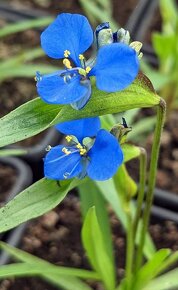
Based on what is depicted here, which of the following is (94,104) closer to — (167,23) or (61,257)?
(61,257)

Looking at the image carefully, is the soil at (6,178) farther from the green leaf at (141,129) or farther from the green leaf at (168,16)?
the green leaf at (168,16)

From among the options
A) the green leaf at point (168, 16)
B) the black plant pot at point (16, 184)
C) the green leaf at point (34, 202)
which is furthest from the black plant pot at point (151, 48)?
the green leaf at point (34, 202)

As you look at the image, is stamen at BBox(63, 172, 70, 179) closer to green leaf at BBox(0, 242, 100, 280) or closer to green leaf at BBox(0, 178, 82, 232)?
green leaf at BBox(0, 178, 82, 232)

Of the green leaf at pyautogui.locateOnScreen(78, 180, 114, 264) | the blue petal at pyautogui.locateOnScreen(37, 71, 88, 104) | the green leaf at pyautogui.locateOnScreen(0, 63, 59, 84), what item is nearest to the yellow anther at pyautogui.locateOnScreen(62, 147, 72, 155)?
the blue petal at pyautogui.locateOnScreen(37, 71, 88, 104)

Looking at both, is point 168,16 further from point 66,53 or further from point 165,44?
Result: point 66,53

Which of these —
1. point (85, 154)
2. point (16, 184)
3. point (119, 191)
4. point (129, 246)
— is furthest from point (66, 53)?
point (16, 184)

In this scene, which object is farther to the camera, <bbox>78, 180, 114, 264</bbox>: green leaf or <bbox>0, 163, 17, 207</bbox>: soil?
<bbox>0, 163, 17, 207</bbox>: soil
